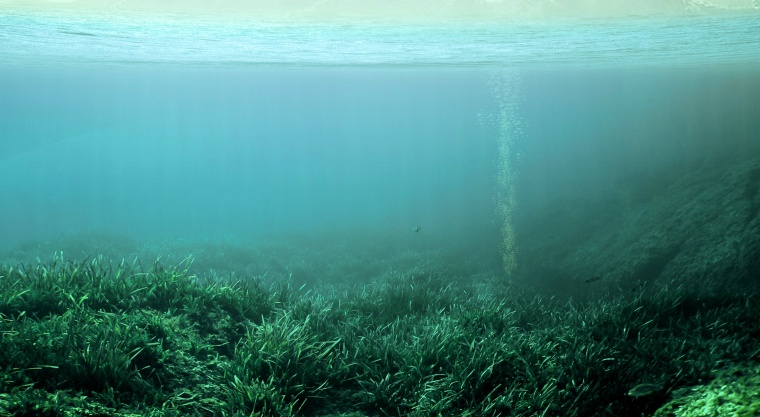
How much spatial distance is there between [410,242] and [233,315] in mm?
13890

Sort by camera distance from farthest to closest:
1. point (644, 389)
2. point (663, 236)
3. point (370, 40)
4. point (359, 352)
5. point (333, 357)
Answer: point (370, 40) < point (663, 236) < point (359, 352) < point (333, 357) < point (644, 389)

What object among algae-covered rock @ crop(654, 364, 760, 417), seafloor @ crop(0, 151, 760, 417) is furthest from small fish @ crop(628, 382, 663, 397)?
algae-covered rock @ crop(654, 364, 760, 417)

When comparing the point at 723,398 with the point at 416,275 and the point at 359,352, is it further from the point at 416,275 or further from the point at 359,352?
the point at 416,275

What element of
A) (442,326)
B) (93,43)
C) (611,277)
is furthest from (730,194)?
(93,43)

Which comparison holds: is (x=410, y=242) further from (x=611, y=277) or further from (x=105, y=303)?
(x=105, y=303)

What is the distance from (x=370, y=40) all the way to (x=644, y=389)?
15.3m

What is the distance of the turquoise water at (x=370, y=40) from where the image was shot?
14.2 m

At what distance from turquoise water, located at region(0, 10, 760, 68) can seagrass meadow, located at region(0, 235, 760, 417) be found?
10.3 metres

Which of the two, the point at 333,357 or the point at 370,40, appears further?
the point at 370,40

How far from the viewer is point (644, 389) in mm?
4027

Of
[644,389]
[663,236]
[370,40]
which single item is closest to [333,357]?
[644,389]

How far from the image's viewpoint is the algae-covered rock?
137 inches

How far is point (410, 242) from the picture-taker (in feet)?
64.8

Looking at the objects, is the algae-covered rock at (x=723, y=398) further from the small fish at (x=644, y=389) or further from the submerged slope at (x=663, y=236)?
the submerged slope at (x=663, y=236)
